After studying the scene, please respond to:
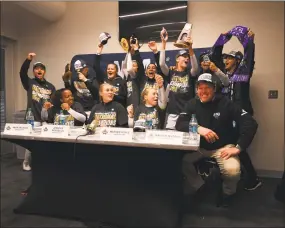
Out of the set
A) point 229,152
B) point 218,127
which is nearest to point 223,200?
point 229,152

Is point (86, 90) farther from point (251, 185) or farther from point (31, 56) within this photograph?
point (251, 185)

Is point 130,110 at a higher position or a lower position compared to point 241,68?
lower

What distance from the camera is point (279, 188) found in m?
1.48

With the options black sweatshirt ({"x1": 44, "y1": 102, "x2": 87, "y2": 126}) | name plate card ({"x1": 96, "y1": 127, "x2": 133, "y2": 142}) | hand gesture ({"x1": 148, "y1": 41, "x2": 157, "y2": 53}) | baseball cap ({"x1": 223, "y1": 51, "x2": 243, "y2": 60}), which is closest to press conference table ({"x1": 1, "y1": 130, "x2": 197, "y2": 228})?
name plate card ({"x1": 96, "y1": 127, "x2": 133, "y2": 142})

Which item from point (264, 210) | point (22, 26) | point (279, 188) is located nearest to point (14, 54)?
point (22, 26)

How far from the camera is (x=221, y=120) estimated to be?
1.33 m

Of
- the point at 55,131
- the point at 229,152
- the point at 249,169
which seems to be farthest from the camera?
the point at 249,169

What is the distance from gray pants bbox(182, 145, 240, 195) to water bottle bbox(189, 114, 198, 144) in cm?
14

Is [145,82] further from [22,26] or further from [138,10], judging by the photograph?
[22,26]

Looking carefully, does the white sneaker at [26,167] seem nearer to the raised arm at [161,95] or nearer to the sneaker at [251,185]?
the raised arm at [161,95]

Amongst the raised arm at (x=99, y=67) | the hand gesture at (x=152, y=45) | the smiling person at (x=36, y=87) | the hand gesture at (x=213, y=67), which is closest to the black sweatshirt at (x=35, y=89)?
the smiling person at (x=36, y=87)

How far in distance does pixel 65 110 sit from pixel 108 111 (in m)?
0.24

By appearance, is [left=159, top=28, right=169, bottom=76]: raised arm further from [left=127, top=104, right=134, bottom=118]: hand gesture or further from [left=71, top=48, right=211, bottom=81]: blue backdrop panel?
[left=127, top=104, right=134, bottom=118]: hand gesture

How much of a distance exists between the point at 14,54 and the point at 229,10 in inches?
51.5
